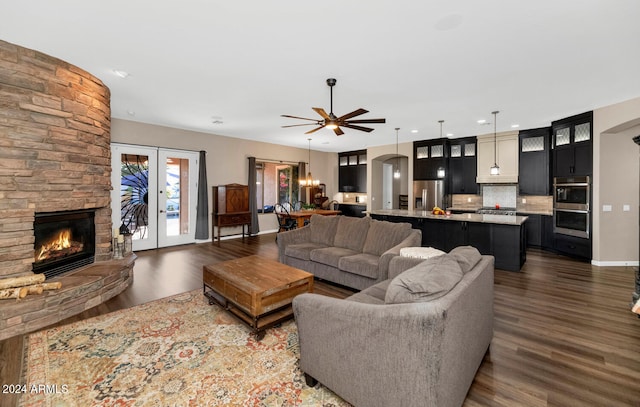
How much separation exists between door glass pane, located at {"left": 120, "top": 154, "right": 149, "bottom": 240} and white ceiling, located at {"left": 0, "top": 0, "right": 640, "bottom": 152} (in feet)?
4.32

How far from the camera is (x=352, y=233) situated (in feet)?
14.3

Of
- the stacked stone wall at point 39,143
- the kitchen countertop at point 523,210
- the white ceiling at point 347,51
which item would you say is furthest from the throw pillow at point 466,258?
the kitchen countertop at point 523,210

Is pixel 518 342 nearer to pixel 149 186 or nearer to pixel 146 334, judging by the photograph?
pixel 146 334

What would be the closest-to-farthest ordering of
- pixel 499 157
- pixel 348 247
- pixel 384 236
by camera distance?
pixel 384 236 → pixel 348 247 → pixel 499 157

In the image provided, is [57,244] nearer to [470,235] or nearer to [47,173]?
[47,173]

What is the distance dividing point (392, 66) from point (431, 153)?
5.32 meters

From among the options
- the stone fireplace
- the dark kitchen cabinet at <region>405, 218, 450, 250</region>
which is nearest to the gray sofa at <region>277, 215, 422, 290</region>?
the dark kitchen cabinet at <region>405, 218, 450, 250</region>

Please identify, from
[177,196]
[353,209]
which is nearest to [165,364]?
[177,196]

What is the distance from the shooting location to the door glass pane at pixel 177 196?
267 inches

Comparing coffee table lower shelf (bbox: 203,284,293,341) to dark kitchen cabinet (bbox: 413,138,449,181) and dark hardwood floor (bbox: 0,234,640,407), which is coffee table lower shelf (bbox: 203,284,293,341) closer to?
dark hardwood floor (bbox: 0,234,640,407)

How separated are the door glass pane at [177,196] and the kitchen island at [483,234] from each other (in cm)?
513

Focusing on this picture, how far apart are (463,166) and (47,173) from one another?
853 cm

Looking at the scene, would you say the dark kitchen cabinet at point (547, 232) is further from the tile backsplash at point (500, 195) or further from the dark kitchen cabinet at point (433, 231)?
the dark kitchen cabinet at point (433, 231)

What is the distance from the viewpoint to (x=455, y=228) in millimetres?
5488
